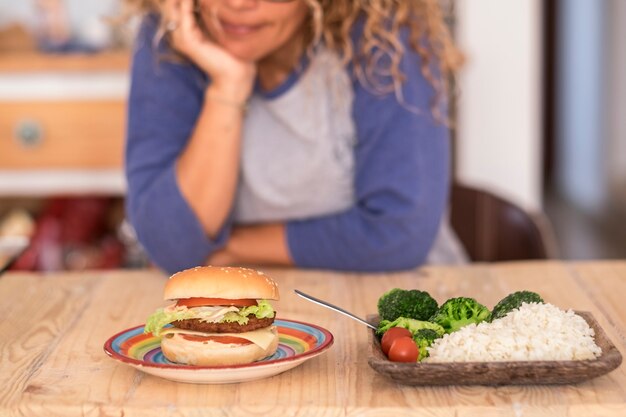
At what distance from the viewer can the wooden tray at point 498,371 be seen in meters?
1.19

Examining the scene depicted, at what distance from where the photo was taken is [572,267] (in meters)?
1.94

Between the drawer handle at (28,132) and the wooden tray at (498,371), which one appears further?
the drawer handle at (28,132)

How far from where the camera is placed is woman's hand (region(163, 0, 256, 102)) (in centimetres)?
201

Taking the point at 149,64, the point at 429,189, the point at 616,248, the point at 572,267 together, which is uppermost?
the point at 149,64

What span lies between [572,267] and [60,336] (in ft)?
3.03

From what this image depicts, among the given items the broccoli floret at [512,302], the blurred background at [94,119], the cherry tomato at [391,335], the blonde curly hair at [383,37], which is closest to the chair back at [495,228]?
the blurred background at [94,119]

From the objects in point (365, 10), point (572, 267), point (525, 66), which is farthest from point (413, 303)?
point (525, 66)

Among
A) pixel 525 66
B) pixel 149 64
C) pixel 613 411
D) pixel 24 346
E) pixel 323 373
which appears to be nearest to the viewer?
pixel 613 411

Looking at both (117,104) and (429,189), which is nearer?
(429,189)

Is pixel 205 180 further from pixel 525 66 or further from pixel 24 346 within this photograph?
pixel 525 66

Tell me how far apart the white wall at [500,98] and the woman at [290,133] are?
868mm

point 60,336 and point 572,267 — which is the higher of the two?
point 60,336

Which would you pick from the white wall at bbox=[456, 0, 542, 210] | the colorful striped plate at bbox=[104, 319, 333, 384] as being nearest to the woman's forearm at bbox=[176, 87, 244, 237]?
the colorful striped plate at bbox=[104, 319, 333, 384]

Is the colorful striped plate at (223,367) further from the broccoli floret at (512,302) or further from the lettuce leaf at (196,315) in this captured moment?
the broccoli floret at (512,302)
